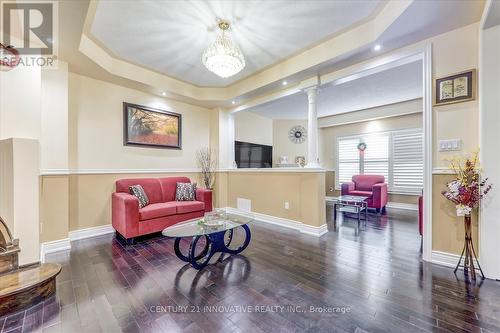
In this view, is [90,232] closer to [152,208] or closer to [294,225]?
[152,208]

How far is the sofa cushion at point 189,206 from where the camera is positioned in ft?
11.3

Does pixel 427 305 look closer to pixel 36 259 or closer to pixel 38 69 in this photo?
pixel 36 259

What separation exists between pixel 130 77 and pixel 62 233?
2513mm

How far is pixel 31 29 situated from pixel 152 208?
8.02 feet

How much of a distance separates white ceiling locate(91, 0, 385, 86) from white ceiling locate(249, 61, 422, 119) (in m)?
1.14

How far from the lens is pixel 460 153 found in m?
2.29

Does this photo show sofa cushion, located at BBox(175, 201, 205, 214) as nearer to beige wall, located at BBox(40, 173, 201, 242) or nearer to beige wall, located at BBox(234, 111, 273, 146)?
beige wall, located at BBox(40, 173, 201, 242)

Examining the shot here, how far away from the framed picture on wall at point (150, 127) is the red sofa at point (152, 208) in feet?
2.45

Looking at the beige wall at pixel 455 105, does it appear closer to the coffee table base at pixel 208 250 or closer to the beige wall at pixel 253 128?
the coffee table base at pixel 208 250

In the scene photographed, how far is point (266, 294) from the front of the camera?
1.82 meters

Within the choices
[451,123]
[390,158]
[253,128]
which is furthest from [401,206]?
[253,128]

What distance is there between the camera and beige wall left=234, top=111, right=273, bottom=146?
235 inches

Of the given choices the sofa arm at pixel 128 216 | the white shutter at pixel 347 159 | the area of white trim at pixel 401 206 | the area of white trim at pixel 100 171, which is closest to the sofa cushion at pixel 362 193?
the area of white trim at pixel 401 206

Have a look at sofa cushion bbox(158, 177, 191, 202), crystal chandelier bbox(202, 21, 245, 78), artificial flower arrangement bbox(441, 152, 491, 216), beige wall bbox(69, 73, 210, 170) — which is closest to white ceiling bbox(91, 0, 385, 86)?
crystal chandelier bbox(202, 21, 245, 78)
